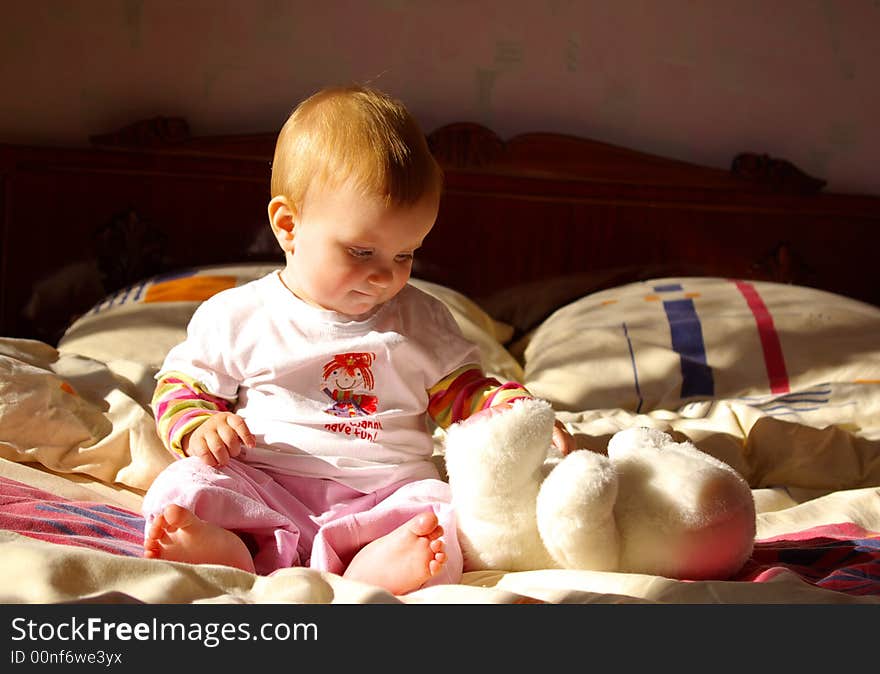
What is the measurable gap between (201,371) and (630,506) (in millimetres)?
517

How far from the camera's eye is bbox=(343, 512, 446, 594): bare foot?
0.93 meters

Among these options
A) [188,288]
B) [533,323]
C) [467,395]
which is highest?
[467,395]

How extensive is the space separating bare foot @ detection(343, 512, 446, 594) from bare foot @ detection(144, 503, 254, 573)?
13cm

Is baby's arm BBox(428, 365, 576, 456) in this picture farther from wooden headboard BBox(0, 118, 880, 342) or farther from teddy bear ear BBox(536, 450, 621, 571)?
wooden headboard BBox(0, 118, 880, 342)

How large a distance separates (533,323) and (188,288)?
2.88 feet

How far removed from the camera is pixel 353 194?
3.41 feet

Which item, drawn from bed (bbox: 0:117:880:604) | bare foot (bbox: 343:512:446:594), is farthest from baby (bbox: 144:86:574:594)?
bed (bbox: 0:117:880:604)

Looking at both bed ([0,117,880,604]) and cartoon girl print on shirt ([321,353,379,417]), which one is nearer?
bed ([0,117,880,604])

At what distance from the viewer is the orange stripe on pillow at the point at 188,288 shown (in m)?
2.07

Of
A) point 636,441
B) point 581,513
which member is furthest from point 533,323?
point 581,513

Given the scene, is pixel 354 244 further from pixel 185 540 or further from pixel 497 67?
pixel 497 67

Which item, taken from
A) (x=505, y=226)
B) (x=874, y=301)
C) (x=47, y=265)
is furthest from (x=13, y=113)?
(x=874, y=301)
